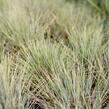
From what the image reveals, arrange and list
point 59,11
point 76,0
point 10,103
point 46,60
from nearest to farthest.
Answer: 1. point 10,103
2. point 46,60
3. point 59,11
4. point 76,0

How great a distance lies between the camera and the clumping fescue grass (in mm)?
1801

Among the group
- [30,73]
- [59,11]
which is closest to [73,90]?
[30,73]

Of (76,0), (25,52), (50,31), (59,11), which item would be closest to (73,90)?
(25,52)

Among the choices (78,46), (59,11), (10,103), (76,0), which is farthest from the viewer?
(76,0)

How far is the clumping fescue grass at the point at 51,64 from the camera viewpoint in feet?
5.91

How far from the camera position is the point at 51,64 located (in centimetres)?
203

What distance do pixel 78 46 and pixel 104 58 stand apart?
25 centimetres

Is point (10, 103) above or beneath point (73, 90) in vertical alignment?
beneath

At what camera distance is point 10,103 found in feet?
5.68

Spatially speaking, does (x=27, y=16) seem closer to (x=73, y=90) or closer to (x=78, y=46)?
(x=78, y=46)

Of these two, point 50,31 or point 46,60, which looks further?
point 50,31

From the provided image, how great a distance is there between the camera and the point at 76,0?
3.78m

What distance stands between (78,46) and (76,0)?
1.54 metres

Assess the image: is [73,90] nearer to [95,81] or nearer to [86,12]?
[95,81]
